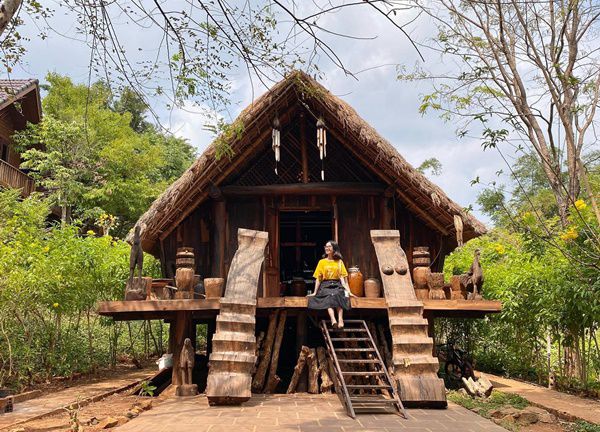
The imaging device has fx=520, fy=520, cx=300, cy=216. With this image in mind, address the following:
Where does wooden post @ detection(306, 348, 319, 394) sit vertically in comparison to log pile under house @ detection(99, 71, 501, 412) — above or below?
below

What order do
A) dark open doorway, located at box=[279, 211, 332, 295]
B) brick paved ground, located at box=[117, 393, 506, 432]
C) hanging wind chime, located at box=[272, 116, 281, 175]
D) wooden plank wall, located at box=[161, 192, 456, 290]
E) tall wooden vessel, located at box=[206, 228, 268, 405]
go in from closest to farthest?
brick paved ground, located at box=[117, 393, 506, 432]
tall wooden vessel, located at box=[206, 228, 268, 405]
hanging wind chime, located at box=[272, 116, 281, 175]
wooden plank wall, located at box=[161, 192, 456, 290]
dark open doorway, located at box=[279, 211, 332, 295]

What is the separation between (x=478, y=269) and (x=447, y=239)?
7.00 feet

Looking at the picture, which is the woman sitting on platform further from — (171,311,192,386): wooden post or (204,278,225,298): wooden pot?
(171,311,192,386): wooden post

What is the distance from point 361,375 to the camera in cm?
542

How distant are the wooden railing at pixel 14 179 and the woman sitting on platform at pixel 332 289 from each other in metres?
11.9

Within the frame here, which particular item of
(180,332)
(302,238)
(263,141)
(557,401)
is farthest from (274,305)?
(302,238)

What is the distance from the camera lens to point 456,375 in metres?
7.28

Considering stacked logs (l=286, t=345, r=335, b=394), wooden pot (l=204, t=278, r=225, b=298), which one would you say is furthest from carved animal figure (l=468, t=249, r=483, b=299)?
wooden pot (l=204, t=278, r=225, b=298)

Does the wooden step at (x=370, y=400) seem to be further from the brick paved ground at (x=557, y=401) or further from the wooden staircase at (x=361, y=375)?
the brick paved ground at (x=557, y=401)

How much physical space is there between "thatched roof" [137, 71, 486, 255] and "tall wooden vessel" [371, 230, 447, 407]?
4.10 ft

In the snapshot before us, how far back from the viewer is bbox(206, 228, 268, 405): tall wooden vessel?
519 cm

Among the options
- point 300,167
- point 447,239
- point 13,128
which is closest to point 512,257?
point 447,239

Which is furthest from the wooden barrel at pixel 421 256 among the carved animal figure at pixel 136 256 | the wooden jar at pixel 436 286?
the carved animal figure at pixel 136 256

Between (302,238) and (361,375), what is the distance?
22.1ft
